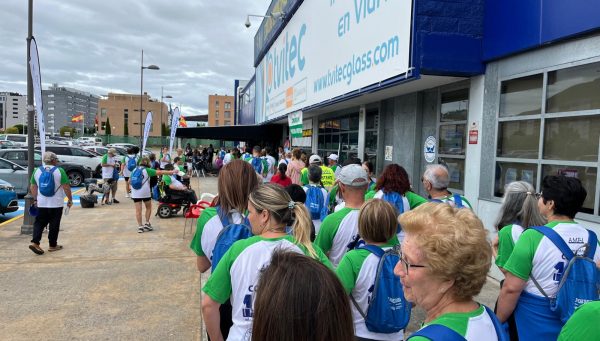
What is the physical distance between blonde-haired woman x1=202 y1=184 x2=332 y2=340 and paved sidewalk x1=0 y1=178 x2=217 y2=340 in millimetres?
2406

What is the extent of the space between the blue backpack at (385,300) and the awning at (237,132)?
69.4ft

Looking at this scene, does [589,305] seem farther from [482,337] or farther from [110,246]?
[110,246]

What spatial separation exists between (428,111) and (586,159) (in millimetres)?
3501

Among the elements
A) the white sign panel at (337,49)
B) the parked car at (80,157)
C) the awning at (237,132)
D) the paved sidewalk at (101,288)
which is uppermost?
the white sign panel at (337,49)

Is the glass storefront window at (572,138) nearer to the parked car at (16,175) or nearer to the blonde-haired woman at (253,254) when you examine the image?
the blonde-haired woman at (253,254)

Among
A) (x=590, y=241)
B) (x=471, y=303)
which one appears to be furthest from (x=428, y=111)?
(x=471, y=303)

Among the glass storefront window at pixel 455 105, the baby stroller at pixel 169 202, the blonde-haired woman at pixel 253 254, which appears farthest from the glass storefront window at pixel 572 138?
the baby stroller at pixel 169 202

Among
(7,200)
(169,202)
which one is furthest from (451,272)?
(7,200)

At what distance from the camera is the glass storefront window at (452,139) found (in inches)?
278

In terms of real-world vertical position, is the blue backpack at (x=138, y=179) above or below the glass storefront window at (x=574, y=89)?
below

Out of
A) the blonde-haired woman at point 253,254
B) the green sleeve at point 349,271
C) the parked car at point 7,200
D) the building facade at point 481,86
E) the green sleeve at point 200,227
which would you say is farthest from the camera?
the parked car at point 7,200

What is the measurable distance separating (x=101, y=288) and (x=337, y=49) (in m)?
7.09

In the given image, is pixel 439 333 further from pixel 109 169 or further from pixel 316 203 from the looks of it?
pixel 109 169

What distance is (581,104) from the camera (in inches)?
192
